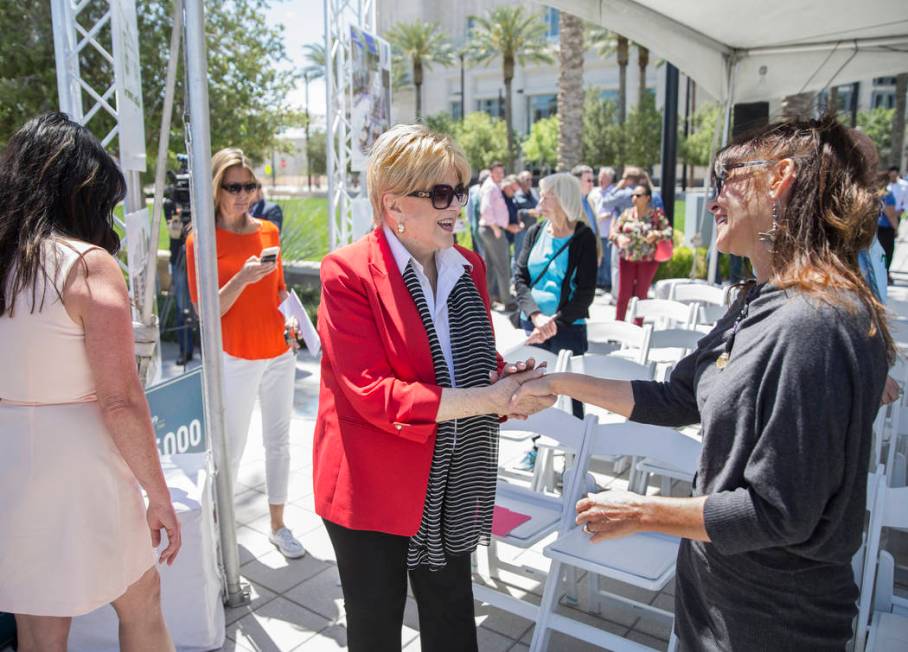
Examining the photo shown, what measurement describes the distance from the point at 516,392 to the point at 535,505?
1.25 metres

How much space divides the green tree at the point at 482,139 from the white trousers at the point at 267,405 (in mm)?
42861

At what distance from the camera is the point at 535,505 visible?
3051 millimetres

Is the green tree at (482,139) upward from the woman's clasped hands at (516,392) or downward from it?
upward

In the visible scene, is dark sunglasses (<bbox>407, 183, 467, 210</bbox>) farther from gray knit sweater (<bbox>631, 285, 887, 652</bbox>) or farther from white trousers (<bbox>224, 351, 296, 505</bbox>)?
white trousers (<bbox>224, 351, 296, 505</bbox>)

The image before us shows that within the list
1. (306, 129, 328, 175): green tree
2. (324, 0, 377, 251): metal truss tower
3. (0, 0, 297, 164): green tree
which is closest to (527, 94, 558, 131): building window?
(306, 129, 328, 175): green tree

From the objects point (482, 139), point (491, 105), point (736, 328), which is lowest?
point (736, 328)

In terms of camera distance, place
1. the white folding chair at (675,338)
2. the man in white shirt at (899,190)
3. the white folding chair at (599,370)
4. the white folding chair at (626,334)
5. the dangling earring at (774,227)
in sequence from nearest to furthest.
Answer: the dangling earring at (774,227), the white folding chair at (599,370), the white folding chair at (675,338), the white folding chair at (626,334), the man in white shirt at (899,190)

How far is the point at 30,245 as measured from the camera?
70.6 inches

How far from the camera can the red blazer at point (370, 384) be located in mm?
1882

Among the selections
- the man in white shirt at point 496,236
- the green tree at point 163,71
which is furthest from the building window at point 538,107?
the man in white shirt at point 496,236

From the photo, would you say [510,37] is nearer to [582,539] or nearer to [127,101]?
[127,101]

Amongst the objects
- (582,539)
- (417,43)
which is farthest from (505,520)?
(417,43)

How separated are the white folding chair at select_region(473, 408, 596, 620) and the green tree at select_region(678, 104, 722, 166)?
4104cm

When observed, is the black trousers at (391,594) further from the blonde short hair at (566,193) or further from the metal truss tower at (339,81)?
the metal truss tower at (339,81)
